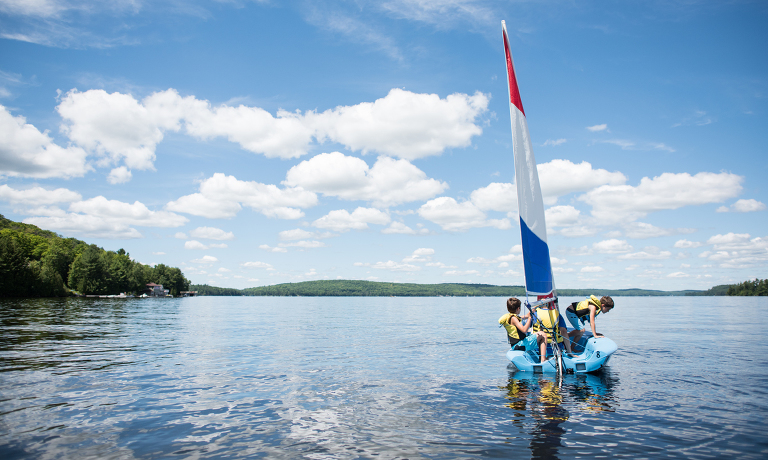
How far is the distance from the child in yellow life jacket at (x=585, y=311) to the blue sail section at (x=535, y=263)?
2.10m

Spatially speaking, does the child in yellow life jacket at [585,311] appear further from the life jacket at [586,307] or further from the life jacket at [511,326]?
the life jacket at [511,326]

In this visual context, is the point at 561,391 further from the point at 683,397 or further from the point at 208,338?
the point at 208,338

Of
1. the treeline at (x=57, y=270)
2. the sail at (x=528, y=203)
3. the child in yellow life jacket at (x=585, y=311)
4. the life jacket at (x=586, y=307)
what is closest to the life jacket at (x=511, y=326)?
the sail at (x=528, y=203)

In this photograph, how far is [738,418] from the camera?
10.6 metres


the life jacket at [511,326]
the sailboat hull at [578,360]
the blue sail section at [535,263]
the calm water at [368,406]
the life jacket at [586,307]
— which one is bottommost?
the calm water at [368,406]

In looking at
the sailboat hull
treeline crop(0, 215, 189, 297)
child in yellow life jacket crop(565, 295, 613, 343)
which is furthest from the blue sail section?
treeline crop(0, 215, 189, 297)

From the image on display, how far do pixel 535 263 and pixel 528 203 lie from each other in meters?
2.27

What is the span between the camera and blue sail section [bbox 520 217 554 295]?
15.7 m

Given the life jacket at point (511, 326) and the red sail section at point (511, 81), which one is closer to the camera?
the life jacket at point (511, 326)

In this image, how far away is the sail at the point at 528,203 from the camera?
15.7 meters

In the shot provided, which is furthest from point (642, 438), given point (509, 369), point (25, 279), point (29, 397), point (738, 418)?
point (25, 279)

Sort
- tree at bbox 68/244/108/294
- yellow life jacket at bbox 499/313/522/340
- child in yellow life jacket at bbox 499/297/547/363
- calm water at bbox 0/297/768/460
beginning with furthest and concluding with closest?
tree at bbox 68/244/108/294
yellow life jacket at bbox 499/313/522/340
child in yellow life jacket at bbox 499/297/547/363
calm water at bbox 0/297/768/460

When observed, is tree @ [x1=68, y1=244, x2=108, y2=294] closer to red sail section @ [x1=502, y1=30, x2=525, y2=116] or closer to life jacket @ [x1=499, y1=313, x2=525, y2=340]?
life jacket @ [x1=499, y1=313, x2=525, y2=340]

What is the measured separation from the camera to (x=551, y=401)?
12.3 m
